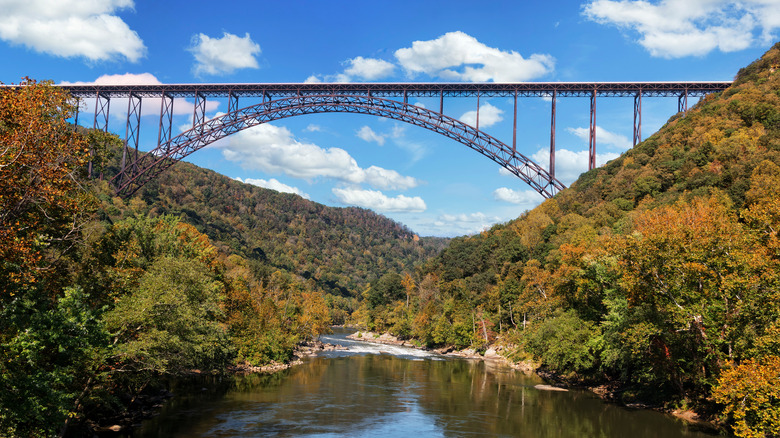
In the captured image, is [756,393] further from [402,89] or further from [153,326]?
[402,89]

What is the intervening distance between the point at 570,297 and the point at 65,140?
1474 inches

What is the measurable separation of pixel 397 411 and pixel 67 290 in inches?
797

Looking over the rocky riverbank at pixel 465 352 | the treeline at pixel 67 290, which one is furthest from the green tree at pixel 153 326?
the rocky riverbank at pixel 465 352

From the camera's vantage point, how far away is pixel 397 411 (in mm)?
31312

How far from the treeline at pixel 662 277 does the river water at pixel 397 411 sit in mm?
3441

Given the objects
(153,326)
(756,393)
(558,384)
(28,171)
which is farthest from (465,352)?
(28,171)

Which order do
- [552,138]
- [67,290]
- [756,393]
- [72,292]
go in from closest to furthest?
[72,292] → [67,290] → [756,393] → [552,138]

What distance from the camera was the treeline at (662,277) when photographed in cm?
2284

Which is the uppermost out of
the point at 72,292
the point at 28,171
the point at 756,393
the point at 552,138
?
the point at 552,138

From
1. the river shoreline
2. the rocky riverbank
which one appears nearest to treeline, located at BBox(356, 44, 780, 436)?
the river shoreline

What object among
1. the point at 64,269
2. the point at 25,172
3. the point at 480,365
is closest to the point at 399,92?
the point at 480,365

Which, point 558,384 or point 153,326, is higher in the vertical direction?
point 153,326

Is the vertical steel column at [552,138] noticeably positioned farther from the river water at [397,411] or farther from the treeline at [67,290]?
the treeline at [67,290]

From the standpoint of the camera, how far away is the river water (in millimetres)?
26000
